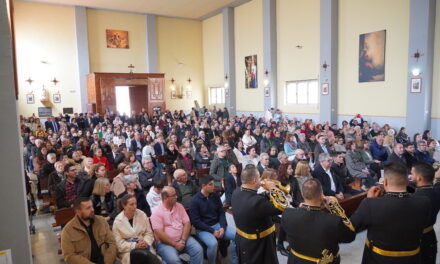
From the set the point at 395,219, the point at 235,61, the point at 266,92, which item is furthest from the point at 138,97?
the point at 395,219

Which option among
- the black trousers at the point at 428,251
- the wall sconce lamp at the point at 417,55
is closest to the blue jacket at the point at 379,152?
the black trousers at the point at 428,251

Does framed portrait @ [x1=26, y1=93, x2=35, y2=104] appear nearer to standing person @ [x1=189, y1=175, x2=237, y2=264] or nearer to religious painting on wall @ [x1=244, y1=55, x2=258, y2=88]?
religious painting on wall @ [x1=244, y1=55, x2=258, y2=88]

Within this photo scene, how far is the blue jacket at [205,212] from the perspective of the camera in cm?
424

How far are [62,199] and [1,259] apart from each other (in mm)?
3712

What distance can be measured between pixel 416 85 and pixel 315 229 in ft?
39.9

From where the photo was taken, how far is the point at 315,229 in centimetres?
251

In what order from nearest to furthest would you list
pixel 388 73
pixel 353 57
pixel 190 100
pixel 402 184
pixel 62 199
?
pixel 402 184, pixel 62 199, pixel 388 73, pixel 353 57, pixel 190 100

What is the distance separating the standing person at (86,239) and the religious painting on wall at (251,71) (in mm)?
17295

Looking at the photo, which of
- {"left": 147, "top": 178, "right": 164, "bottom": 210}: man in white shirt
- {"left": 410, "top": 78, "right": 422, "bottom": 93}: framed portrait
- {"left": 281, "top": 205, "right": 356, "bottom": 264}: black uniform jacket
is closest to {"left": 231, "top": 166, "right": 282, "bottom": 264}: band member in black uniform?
{"left": 281, "top": 205, "right": 356, "bottom": 264}: black uniform jacket

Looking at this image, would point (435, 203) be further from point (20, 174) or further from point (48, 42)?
point (48, 42)

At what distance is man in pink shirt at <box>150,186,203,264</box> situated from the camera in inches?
154

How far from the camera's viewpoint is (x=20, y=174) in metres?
1.95

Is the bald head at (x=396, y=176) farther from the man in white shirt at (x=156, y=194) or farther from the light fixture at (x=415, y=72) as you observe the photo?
the light fixture at (x=415, y=72)

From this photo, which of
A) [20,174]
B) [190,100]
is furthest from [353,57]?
[20,174]
